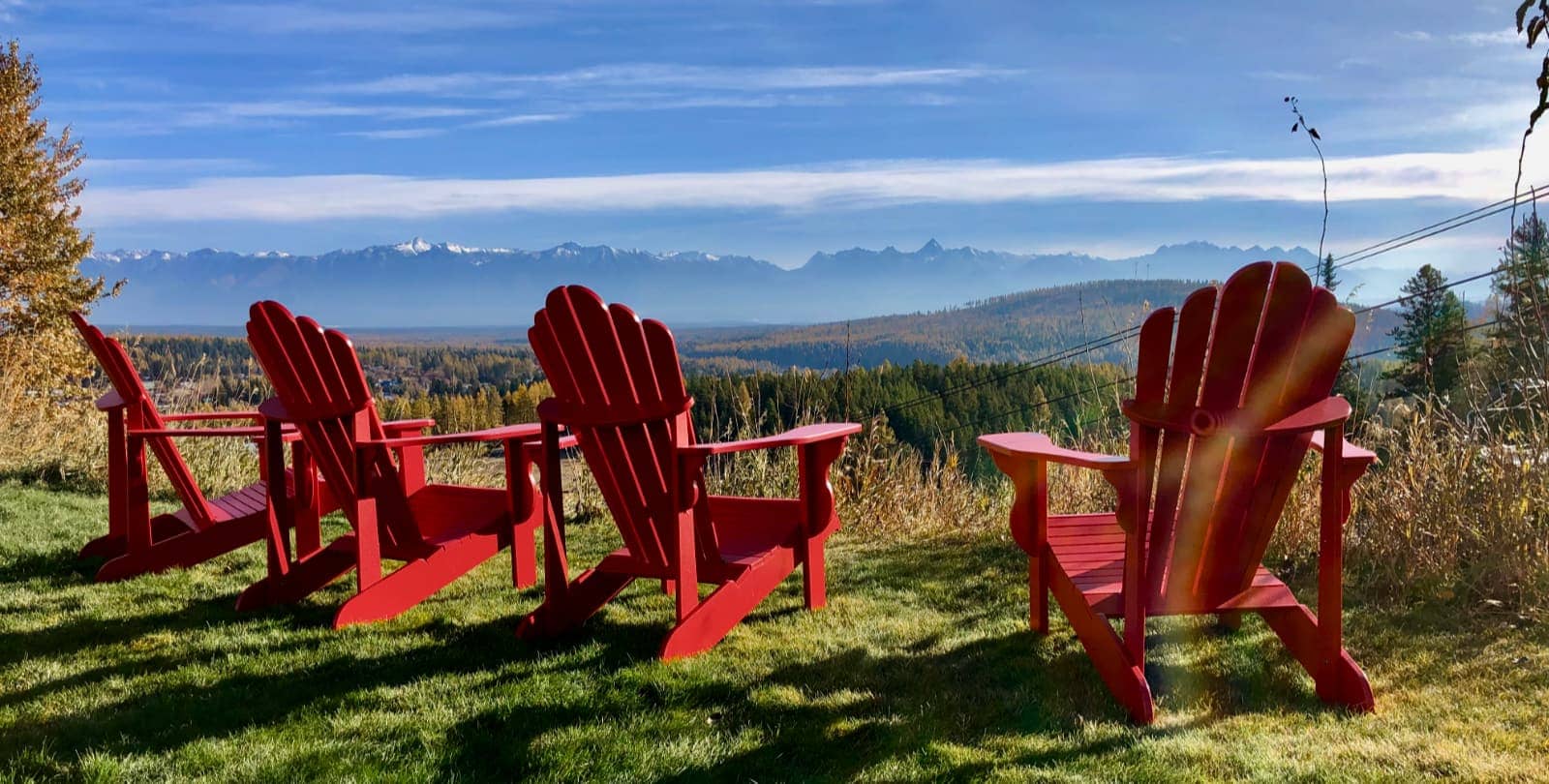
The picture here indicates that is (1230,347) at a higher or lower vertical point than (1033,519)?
higher

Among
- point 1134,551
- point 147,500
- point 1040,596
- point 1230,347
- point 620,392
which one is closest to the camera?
point 1230,347

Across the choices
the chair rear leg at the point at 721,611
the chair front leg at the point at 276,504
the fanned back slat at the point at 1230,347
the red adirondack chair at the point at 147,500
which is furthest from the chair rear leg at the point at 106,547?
the fanned back slat at the point at 1230,347

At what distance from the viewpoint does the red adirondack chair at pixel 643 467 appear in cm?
275

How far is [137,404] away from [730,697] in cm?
285

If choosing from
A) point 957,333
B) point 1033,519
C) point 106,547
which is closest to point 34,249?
point 106,547

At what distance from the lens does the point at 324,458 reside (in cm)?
325

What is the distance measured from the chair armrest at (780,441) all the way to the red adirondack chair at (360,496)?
0.71 meters

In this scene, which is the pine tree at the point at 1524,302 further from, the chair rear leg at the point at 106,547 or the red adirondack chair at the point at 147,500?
the chair rear leg at the point at 106,547

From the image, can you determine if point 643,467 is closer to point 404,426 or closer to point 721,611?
point 721,611

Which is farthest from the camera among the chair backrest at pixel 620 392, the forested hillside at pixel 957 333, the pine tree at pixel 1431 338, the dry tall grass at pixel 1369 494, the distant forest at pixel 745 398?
the forested hillside at pixel 957 333

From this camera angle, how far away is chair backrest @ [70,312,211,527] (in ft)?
11.9

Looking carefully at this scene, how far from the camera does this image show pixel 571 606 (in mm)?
3047

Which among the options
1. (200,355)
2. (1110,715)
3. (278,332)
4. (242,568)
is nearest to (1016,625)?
(1110,715)

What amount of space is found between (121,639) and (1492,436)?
4.95 m
